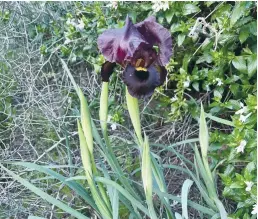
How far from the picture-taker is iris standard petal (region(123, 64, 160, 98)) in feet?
4.15

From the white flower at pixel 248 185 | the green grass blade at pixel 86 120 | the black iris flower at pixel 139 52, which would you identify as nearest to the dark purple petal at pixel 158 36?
the black iris flower at pixel 139 52

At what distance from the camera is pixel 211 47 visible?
1792 millimetres

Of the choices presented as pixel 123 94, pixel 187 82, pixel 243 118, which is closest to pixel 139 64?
pixel 243 118

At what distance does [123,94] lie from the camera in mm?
2047

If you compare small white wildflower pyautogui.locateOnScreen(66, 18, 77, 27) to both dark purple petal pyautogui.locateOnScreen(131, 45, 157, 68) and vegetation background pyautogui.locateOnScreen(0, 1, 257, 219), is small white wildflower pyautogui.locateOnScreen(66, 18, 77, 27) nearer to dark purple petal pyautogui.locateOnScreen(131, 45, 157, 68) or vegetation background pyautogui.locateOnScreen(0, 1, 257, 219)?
vegetation background pyautogui.locateOnScreen(0, 1, 257, 219)

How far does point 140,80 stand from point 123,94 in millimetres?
777

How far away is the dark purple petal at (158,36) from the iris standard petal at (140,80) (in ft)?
0.16

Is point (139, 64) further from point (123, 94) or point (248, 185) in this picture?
point (123, 94)

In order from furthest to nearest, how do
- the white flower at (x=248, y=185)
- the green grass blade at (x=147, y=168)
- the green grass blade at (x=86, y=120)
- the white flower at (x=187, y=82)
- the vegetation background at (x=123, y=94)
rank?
the white flower at (x=187, y=82) → the vegetation background at (x=123, y=94) → the white flower at (x=248, y=185) → the green grass blade at (x=86, y=120) → the green grass blade at (x=147, y=168)

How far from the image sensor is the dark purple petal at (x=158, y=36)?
50.2 inches

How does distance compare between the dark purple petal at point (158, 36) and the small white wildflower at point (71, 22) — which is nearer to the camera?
the dark purple petal at point (158, 36)

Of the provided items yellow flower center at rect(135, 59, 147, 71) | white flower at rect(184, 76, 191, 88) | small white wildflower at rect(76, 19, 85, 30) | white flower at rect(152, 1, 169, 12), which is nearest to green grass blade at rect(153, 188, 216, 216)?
yellow flower center at rect(135, 59, 147, 71)

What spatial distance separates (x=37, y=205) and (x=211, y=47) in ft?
3.01

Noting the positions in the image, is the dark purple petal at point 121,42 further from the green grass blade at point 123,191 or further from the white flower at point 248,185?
the white flower at point 248,185
